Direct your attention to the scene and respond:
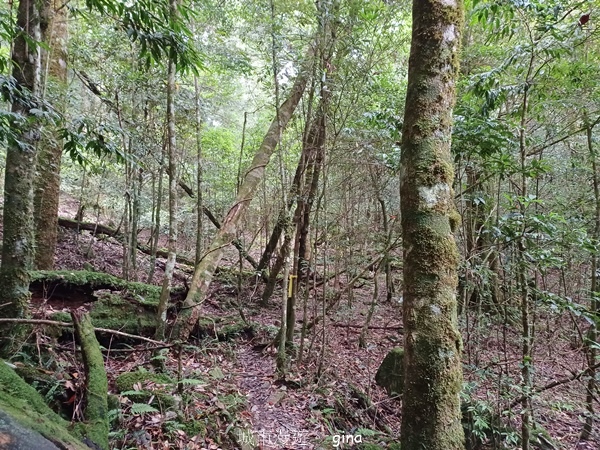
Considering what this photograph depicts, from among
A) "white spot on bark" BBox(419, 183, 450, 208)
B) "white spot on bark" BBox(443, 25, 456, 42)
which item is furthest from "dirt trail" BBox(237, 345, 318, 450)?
"white spot on bark" BBox(443, 25, 456, 42)

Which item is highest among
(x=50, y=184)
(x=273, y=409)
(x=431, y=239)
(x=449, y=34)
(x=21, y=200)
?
(x=449, y=34)

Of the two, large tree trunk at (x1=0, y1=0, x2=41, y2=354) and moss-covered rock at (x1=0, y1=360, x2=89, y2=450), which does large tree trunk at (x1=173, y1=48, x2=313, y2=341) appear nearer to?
large tree trunk at (x1=0, y1=0, x2=41, y2=354)

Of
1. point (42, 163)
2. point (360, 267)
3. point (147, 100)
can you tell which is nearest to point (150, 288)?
point (42, 163)

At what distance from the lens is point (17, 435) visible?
180 cm

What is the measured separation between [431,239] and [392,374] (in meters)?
4.06

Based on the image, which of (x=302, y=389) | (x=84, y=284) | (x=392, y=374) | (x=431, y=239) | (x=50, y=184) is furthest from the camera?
(x=50, y=184)

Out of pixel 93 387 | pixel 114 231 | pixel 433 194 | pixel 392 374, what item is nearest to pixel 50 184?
pixel 114 231

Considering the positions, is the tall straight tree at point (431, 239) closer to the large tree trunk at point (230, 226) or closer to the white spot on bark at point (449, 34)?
the white spot on bark at point (449, 34)

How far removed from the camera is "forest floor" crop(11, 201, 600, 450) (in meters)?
3.53

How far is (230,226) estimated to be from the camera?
23.1 ft

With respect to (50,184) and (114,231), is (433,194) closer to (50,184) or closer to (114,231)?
(50,184)

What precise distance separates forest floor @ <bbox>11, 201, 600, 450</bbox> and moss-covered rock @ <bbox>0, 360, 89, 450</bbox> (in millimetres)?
492

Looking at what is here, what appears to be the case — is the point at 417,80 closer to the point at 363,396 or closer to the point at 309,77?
the point at 309,77

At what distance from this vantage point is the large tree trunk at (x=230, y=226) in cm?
588
